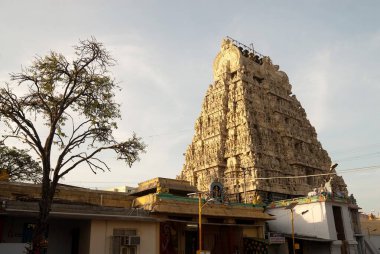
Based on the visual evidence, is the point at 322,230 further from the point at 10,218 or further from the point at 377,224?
the point at 377,224

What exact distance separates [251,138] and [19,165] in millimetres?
32468

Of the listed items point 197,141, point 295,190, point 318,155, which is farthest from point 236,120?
point 318,155

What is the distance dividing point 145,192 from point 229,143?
26825 millimetres

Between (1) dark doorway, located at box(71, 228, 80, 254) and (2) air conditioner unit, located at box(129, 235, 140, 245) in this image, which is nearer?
(2) air conditioner unit, located at box(129, 235, 140, 245)

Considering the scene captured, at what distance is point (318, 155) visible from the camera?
67625 mm

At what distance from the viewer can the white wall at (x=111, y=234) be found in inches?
909

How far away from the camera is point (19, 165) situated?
38.0 m

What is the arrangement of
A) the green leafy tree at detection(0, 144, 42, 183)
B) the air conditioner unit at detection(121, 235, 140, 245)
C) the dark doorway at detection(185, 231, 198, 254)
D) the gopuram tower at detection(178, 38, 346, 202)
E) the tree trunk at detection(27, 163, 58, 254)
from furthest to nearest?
the gopuram tower at detection(178, 38, 346, 202) < the green leafy tree at detection(0, 144, 42, 183) < the dark doorway at detection(185, 231, 198, 254) < the air conditioner unit at detection(121, 235, 140, 245) < the tree trunk at detection(27, 163, 58, 254)

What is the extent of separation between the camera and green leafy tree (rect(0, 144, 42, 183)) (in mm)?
37656

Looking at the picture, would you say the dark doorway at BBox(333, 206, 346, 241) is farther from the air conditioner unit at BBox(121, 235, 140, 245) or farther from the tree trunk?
the tree trunk

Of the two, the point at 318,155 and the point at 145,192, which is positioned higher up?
the point at 318,155

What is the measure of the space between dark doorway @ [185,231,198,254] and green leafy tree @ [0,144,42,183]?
18400 millimetres

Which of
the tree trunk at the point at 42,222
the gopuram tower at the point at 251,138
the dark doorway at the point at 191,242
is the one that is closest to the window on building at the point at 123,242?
the dark doorway at the point at 191,242

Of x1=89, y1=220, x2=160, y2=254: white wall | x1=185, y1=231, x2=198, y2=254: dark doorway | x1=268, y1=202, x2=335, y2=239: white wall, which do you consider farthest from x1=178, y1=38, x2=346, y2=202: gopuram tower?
x1=89, y1=220, x2=160, y2=254: white wall
